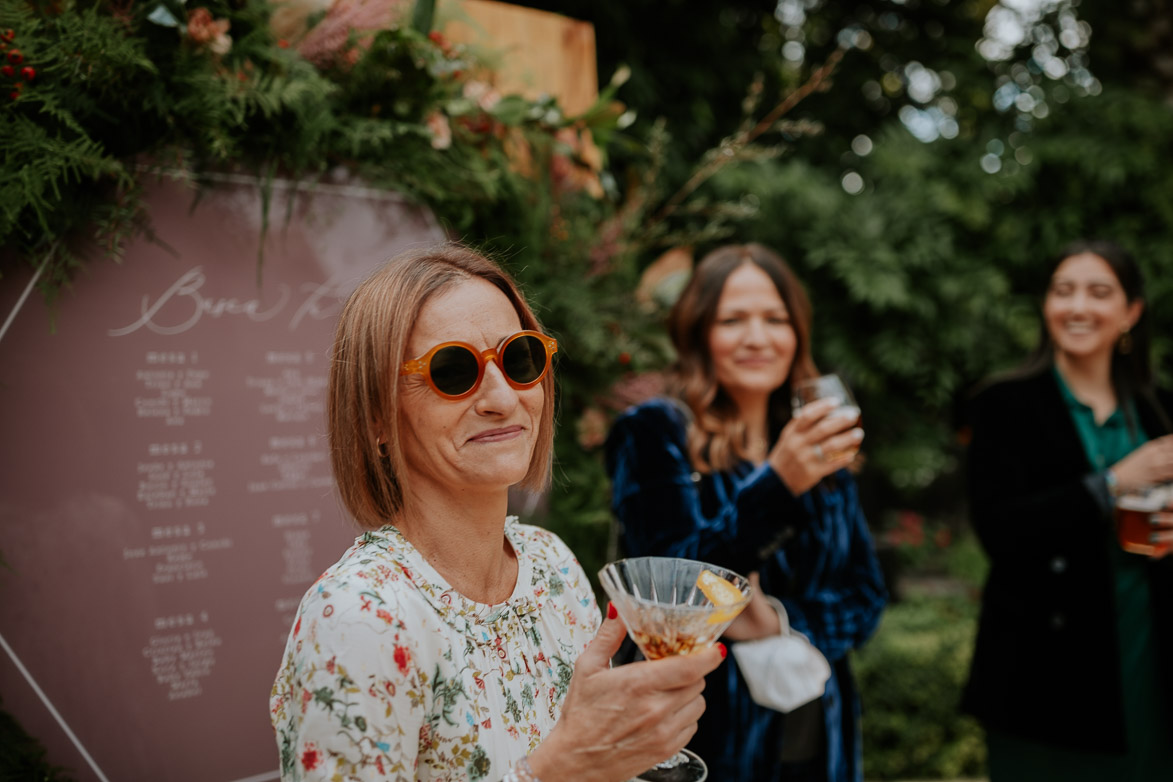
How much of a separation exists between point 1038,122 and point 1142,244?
1002mm

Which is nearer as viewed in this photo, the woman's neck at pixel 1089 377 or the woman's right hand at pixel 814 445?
the woman's right hand at pixel 814 445

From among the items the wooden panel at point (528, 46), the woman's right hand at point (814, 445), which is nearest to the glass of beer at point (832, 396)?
the woman's right hand at point (814, 445)

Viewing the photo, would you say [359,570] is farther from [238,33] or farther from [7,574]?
[238,33]

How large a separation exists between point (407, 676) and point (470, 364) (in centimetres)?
48

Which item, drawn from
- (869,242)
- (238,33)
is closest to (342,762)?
(238,33)

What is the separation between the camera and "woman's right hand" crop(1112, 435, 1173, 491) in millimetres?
2547

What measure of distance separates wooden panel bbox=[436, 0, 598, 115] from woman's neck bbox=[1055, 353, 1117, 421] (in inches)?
83.0

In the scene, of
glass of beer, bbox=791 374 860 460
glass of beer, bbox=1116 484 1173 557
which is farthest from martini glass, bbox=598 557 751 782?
glass of beer, bbox=1116 484 1173 557

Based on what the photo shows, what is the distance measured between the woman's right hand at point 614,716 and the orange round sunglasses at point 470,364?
18.2 inches

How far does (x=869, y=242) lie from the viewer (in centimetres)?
483

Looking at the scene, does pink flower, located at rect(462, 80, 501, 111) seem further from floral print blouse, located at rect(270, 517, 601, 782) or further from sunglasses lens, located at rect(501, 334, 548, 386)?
floral print blouse, located at rect(270, 517, 601, 782)

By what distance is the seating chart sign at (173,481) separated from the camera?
1926 millimetres

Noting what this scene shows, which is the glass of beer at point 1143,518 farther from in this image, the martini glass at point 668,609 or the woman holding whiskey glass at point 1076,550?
the martini glass at point 668,609

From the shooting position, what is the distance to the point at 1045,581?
2873 mm
